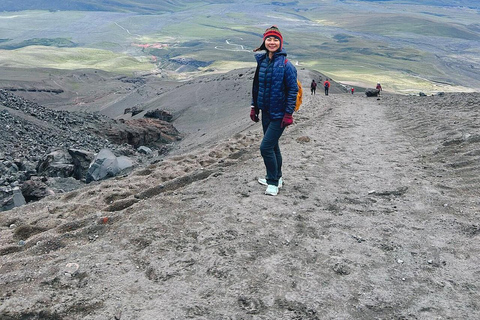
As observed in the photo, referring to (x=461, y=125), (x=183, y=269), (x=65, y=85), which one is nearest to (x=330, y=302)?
(x=183, y=269)

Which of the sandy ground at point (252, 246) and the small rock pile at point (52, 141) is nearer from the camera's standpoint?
the sandy ground at point (252, 246)

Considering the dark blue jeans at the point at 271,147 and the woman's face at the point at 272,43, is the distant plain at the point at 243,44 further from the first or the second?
the woman's face at the point at 272,43

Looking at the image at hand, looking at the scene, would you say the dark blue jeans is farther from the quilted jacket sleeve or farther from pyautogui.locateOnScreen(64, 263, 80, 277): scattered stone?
pyautogui.locateOnScreen(64, 263, 80, 277): scattered stone

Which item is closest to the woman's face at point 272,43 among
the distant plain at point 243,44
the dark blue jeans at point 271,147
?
the dark blue jeans at point 271,147

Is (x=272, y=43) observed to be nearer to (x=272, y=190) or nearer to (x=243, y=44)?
(x=272, y=190)

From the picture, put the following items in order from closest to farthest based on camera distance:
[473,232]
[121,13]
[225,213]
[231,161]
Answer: [473,232]
[225,213]
[231,161]
[121,13]

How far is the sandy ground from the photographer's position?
11.0 feet

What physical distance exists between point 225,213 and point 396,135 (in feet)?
24.2

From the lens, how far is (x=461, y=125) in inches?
389

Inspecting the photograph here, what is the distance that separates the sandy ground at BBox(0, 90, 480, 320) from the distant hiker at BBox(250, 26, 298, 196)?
544 mm

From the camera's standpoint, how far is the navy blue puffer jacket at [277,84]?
17.7ft

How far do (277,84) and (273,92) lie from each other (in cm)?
12

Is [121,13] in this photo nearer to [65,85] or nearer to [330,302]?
[65,85]

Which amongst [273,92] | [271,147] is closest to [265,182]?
[271,147]
